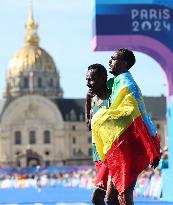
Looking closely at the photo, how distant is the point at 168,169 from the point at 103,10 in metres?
3.99

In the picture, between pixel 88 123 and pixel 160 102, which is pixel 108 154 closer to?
pixel 88 123

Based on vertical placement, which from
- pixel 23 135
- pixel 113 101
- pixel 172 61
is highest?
pixel 23 135

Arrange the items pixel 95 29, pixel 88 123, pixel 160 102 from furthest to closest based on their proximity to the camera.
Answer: pixel 160 102 < pixel 95 29 < pixel 88 123

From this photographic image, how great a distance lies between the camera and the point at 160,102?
453ft

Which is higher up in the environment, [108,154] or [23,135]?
[23,135]

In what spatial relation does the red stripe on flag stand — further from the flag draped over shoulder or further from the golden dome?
the golden dome

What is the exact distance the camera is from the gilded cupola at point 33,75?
150 meters

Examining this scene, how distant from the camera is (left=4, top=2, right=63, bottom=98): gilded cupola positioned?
493 ft

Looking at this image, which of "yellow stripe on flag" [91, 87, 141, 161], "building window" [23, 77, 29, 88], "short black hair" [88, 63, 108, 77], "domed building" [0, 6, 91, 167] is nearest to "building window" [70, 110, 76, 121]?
"domed building" [0, 6, 91, 167]

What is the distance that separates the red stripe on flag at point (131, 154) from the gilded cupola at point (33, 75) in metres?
143

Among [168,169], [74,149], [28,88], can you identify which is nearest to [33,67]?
[28,88]

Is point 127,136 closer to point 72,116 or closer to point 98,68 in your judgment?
point 98,68

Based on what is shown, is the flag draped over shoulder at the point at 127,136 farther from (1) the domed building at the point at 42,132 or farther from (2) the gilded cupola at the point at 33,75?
(2) the gilded cupola at the point at 33,75

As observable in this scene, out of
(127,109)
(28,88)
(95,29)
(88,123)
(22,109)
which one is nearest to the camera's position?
(127,109)
